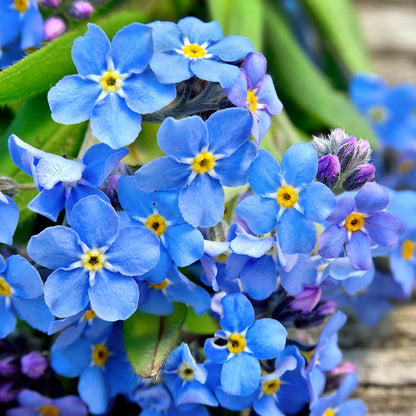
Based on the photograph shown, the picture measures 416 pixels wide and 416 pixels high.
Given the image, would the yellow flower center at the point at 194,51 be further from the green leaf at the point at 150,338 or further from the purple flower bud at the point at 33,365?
the purple flower bud at the point at 33,365

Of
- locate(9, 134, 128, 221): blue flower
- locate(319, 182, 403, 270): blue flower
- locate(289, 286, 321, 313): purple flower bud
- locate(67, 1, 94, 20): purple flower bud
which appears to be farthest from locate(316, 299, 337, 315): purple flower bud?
locate(67, 1, 94, 20): purple flower bud

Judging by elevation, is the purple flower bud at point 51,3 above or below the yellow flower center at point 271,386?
above

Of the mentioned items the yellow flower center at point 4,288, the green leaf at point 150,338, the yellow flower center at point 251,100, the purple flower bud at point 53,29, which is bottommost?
the green leaf at point 150,338

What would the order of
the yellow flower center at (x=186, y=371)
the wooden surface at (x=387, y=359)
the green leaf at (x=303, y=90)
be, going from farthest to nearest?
the green leaf at (x=303, y=90) → the wooden surface at (x=387, y=359) → the yellow flower center at (x=186, y=371)

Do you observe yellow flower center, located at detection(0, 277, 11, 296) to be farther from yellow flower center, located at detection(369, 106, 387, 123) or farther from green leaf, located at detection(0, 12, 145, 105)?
yellow flower center, located at detection(369, 106, 387, 123)

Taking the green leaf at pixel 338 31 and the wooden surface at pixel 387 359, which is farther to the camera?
the green leaf at pixel 338 31

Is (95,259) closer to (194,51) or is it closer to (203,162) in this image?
(203,162)

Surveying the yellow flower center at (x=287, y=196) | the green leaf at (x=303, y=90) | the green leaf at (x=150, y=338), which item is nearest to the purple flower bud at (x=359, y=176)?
the yellow flower center at (x=287, y=196)
